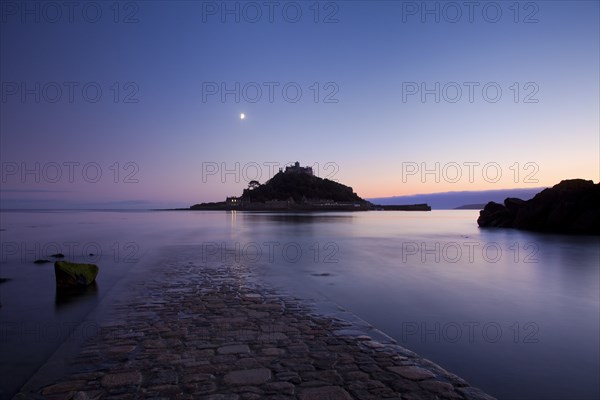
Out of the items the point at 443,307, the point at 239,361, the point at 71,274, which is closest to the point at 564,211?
the point at 443,307

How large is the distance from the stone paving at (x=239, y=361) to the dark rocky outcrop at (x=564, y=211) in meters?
38.3

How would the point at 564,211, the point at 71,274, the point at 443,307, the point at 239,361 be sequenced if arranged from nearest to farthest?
the point at 239,361 < the point at 443,307 < the point at 71,274 < the point at 564,211

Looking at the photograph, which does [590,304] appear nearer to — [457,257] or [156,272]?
[457,257]

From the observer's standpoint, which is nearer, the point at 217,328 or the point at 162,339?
the point at 162,339

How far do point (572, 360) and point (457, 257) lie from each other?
15046 millimetres

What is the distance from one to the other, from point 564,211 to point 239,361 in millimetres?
42571

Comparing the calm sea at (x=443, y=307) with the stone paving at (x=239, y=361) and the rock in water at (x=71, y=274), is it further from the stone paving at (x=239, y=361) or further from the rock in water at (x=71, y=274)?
the stone paving at (x=239, y=361)

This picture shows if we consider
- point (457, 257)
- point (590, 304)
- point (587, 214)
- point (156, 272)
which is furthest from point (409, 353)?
point (587, 214)

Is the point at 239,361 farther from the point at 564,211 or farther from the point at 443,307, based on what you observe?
the point at 564,211

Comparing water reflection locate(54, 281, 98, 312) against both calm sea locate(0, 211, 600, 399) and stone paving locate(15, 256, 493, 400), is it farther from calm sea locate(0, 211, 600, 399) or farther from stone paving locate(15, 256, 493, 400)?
stone paving locate(15, 256, 493, 400)

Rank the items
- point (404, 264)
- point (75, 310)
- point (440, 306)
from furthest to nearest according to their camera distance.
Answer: point (404, 264), point (440, 306), point (75, 310)

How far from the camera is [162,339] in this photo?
605 cm

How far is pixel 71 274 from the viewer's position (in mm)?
11109

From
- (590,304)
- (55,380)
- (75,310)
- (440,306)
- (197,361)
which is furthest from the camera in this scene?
(590,304)
